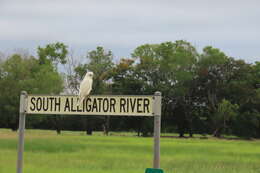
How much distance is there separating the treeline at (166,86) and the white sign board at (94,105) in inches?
1783

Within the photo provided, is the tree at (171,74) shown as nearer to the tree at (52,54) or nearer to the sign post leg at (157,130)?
the tree at (52,54)

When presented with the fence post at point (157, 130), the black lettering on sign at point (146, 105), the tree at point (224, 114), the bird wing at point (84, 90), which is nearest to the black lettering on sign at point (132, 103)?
the black lettering on sign at point (146, 105)

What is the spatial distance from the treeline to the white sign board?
4530 cm

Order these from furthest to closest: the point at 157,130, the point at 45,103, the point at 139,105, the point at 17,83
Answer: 1. the point at 17,83
2. the point at 45,103
3. the point at 139,105
4. the point at 157,130

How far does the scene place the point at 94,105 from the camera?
591 centimetres

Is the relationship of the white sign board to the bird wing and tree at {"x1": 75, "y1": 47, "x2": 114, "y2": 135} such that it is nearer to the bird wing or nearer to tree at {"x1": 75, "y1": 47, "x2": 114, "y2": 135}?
the bird wing

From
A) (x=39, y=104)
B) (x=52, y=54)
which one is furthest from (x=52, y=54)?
Result: (x=39, y=104)

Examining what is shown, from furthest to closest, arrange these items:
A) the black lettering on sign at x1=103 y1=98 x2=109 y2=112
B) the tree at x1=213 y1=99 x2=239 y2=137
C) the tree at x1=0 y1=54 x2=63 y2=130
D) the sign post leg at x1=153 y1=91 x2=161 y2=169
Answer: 1. the tree at x1=0 y1=54 x2=63 y2=130
2. the tree at x1=213 y1=99 x2=239 y2=137
3. the black lettering on sign at x1=103 y1=98 x2=109 y2=112
4. the sign post leg at x1=153 y1=91 x2=161 y2=169

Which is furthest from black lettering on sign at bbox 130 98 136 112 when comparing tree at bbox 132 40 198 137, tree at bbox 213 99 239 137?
tree at bbox 132 40 198 137

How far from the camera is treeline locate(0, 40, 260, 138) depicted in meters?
53.1

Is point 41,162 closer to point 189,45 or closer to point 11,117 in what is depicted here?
point 11,117

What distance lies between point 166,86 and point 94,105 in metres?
50.8

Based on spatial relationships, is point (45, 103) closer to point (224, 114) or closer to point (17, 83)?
point (224, 114)

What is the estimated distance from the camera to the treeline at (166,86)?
174ft
